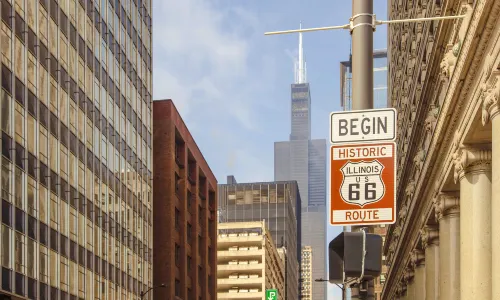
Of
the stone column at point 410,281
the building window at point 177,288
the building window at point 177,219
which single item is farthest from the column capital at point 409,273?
the building window at point 177,219

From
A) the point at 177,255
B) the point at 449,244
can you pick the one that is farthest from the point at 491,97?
the point at 177,255

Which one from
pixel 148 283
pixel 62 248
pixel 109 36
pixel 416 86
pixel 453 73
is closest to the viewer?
pixel 453 73

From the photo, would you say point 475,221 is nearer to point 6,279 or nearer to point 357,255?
point 357,255

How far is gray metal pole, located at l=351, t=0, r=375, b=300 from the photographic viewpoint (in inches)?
528

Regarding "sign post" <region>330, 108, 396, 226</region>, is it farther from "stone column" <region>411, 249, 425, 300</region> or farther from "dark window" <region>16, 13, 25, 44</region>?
"dark window" <region>16, 13, 25, 44</region>

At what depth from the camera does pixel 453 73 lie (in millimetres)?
29156

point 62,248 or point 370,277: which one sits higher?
point 62,248

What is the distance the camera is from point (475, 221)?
93.4 feet

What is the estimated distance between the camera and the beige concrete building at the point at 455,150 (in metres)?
23.5

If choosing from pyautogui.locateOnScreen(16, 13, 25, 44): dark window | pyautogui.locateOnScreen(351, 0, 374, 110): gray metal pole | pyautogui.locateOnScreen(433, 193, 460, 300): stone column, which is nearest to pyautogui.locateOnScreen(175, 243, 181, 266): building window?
pyautogui.locateOnScreen(16, 13, 25, 44): dark window

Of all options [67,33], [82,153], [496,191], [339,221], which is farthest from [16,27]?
[339,221]

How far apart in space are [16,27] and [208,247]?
73.2m

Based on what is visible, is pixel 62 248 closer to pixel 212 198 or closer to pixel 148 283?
pixel 148 283

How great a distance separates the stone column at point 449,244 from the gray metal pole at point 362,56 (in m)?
23.7
